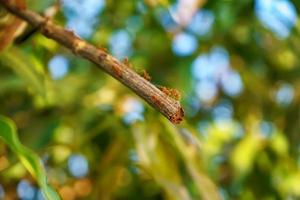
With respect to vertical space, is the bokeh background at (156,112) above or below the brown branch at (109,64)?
above

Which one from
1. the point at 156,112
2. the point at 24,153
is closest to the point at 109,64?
the point at 24,153

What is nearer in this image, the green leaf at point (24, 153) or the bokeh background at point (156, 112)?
the green leaf at point (24, 153)

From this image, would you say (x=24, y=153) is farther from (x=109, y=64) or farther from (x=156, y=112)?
(x=156, y=112)

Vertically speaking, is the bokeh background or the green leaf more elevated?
the bokeh background

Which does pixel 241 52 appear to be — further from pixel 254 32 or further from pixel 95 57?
pixel 95 57
